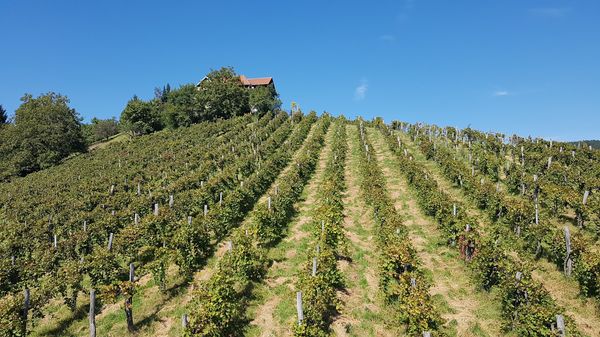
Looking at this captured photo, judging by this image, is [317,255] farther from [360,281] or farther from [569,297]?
[569,297]

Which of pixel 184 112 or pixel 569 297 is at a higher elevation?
pixel 184 112

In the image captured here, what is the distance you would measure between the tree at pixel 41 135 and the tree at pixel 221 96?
77.0 ft

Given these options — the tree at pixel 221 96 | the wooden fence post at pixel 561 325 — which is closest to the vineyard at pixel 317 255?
the wooden fence post at pixel 561 325

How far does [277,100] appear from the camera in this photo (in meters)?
82.8

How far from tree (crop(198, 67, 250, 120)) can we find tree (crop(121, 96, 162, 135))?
12679mm

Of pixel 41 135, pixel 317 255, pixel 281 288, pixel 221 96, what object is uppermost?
pixel 221 96

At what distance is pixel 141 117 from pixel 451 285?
77019 mm

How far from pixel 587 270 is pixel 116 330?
18129mm

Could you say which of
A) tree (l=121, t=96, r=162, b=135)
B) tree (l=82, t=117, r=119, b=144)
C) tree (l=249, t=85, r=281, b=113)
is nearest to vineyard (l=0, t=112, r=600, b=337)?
tree (l=249, t=85, r=281, b=113)

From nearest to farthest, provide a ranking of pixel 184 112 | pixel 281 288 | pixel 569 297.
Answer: pixel 569 297, pixel 281 288, pixel 184 112

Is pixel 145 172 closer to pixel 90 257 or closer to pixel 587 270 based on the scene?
pixel 90 257

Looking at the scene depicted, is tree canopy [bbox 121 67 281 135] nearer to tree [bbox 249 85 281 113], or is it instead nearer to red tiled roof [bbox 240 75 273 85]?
tree [bbox 249 85 281 113]

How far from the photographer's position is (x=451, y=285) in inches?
643

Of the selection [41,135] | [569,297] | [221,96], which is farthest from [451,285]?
[41,135]
